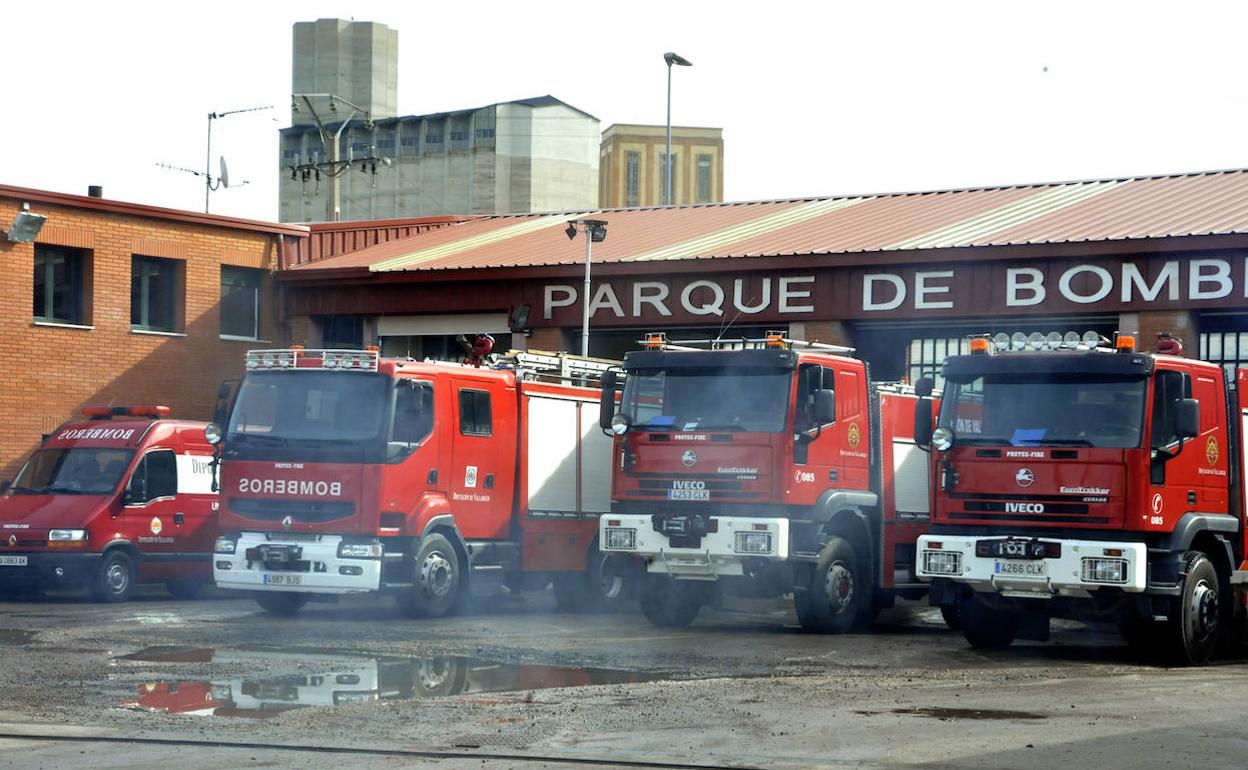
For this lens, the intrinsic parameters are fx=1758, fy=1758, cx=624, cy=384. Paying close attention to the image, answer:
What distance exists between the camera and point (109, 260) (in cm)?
3044

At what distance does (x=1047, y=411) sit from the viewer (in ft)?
51.1

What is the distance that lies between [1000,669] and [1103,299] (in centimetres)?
1282

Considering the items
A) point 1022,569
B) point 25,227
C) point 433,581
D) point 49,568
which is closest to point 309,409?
point 433,581

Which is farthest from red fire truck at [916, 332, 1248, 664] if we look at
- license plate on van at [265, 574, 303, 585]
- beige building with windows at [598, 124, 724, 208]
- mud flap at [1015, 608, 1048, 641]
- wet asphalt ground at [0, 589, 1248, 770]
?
beige building with windows at [598, 124, 724, 208]

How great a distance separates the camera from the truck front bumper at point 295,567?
17.7 metres

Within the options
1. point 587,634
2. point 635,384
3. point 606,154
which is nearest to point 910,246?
point 635,384

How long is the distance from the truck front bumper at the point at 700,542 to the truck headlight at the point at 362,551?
2.30 metres

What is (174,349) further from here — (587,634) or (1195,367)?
(1195,367)

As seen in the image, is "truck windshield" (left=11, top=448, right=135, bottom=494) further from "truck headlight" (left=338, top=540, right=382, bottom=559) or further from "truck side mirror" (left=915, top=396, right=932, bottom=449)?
"truck side mirror" (left=915, top=396, right=932, bottom=449)

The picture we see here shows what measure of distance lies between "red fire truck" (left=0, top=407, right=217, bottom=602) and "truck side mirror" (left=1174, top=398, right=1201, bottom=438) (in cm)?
1202

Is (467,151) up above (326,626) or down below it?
above

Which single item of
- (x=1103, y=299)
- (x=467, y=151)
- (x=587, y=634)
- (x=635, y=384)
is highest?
(x=467, y=151)

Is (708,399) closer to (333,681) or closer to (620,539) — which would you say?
(620,539)

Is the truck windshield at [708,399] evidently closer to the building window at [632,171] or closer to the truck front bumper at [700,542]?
the truck front bumper at [700,542]
